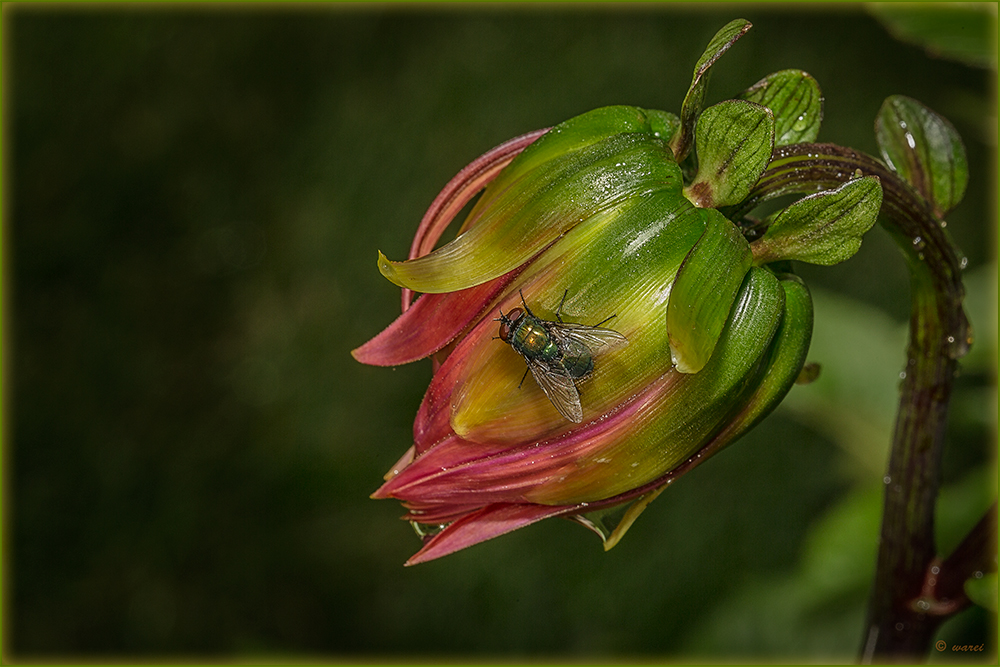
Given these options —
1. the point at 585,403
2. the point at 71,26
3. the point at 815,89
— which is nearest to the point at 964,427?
the point at 815,89

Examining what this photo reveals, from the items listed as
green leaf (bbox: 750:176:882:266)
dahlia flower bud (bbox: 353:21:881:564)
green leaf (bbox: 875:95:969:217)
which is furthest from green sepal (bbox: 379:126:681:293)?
green leaf (bbox: 875:95:969:217)

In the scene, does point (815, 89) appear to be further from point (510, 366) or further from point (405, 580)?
point (405, 580)

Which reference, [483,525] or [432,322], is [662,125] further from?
[483,525]

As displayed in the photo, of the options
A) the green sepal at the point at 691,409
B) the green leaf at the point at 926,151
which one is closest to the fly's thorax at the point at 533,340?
the green sepal at the point at 691,409

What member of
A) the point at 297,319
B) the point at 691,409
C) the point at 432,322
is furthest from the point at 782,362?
the point at 297,319

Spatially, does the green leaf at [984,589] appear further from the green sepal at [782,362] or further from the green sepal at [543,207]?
the green sepal at [543,207]
